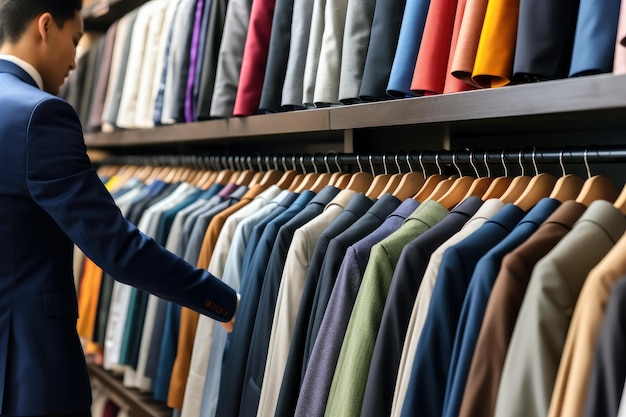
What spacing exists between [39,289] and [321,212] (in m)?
0.64

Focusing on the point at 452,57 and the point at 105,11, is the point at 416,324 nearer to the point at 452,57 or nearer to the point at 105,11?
the point at 452,57

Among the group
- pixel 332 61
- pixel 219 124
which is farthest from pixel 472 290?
pixel 219 124

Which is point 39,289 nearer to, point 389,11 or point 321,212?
point 321,212

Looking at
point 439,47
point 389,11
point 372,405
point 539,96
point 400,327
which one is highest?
point 389,11

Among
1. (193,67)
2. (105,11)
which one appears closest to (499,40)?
(193,67)

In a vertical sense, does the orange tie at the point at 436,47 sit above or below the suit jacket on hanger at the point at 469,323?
above

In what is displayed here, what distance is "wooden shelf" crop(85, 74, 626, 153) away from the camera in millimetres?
1063

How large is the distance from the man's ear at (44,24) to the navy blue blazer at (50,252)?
106mm

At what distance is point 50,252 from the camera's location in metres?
1.56

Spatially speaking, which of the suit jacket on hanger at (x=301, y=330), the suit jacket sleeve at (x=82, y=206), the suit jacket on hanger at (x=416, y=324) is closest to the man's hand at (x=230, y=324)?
the suit jacket sleeve at (x=82, y=206)

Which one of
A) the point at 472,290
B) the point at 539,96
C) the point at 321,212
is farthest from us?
the point at 321,212

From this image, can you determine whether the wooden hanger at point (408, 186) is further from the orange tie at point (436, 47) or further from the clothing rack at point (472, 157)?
the orange tie at point (436, 47)

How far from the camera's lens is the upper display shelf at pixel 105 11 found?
127 inches

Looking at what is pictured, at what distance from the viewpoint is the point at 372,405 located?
45.8 inches
